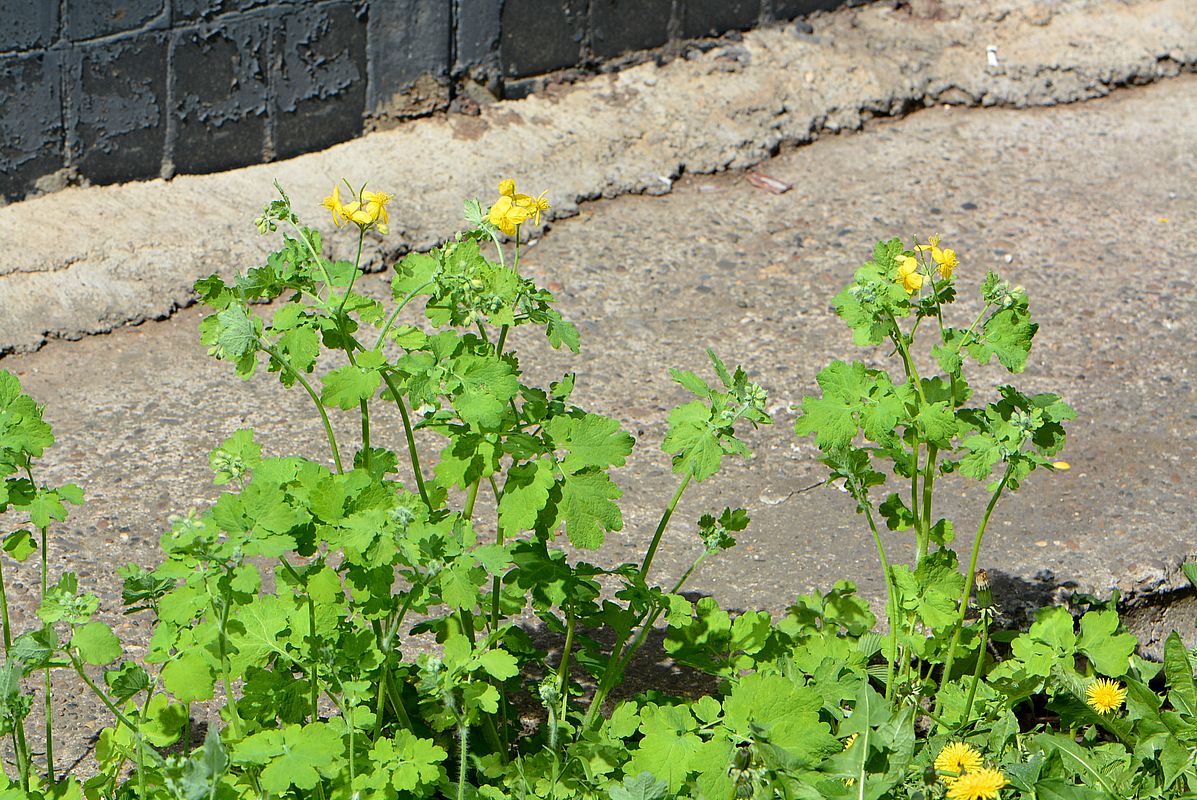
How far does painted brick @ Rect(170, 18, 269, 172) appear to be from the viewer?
4.06 m

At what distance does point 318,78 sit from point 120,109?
64 centimetres

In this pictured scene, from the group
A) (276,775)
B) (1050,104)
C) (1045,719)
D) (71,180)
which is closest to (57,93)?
(71,180)

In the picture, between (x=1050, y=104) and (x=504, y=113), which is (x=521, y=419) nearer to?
(x=504, y=113)

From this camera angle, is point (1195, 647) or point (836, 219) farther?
point (836, 219)

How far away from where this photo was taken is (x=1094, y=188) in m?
4.62

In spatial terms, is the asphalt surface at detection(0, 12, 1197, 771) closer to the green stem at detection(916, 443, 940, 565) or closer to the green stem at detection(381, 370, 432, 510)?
the green stem at detection(916, 443, 940, 565)

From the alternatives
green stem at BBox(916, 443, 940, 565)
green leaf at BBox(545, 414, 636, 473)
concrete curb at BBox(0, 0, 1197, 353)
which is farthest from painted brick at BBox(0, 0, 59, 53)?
green stem at BBox(916, 443, 940, 565)

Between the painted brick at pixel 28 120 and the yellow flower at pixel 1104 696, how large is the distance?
3183 millimetres

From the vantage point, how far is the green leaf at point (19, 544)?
192cm

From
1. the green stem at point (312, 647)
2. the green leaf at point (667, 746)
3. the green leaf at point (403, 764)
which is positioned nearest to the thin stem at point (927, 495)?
the green leaf at point (667, 746)

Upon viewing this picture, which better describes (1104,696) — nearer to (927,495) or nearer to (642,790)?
(927,495)

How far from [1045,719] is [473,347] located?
1.40 metres

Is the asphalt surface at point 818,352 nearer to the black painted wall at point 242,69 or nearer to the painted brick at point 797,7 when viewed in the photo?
the black painted wall at point 242,69

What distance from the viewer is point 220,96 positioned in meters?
4.14
